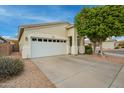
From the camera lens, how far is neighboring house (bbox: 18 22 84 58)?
13.9 meters

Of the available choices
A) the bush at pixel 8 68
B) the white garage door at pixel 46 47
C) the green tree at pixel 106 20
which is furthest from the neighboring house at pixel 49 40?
the bush at pixel 8 68

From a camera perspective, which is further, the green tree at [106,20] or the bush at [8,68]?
the green tree at [106,20]

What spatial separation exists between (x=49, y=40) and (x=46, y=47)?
3.14ft

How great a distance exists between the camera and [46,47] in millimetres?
15383

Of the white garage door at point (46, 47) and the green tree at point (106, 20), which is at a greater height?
the green tree at point (106, 20)

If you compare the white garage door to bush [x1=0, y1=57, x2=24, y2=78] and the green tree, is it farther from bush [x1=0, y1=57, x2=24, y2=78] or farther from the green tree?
bush [x1=0, y1=57, x2=24, y2=78]

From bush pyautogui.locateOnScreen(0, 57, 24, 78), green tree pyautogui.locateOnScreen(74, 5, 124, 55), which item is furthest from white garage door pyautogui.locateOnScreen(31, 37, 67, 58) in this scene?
bush pyautogui.locateOnScreen(0, 57, 24, 78)

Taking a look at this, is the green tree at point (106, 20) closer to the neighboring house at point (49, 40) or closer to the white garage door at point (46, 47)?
the neighboring house at point (49, 40)

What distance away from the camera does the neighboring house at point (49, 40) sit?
45.5ft

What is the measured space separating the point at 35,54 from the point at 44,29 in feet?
10.4

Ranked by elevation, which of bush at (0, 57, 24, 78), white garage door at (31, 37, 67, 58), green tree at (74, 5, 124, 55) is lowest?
bush at (0, 57, 24, 78)

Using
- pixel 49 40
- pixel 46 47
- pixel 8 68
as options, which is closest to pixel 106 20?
A: pixel 49 40
